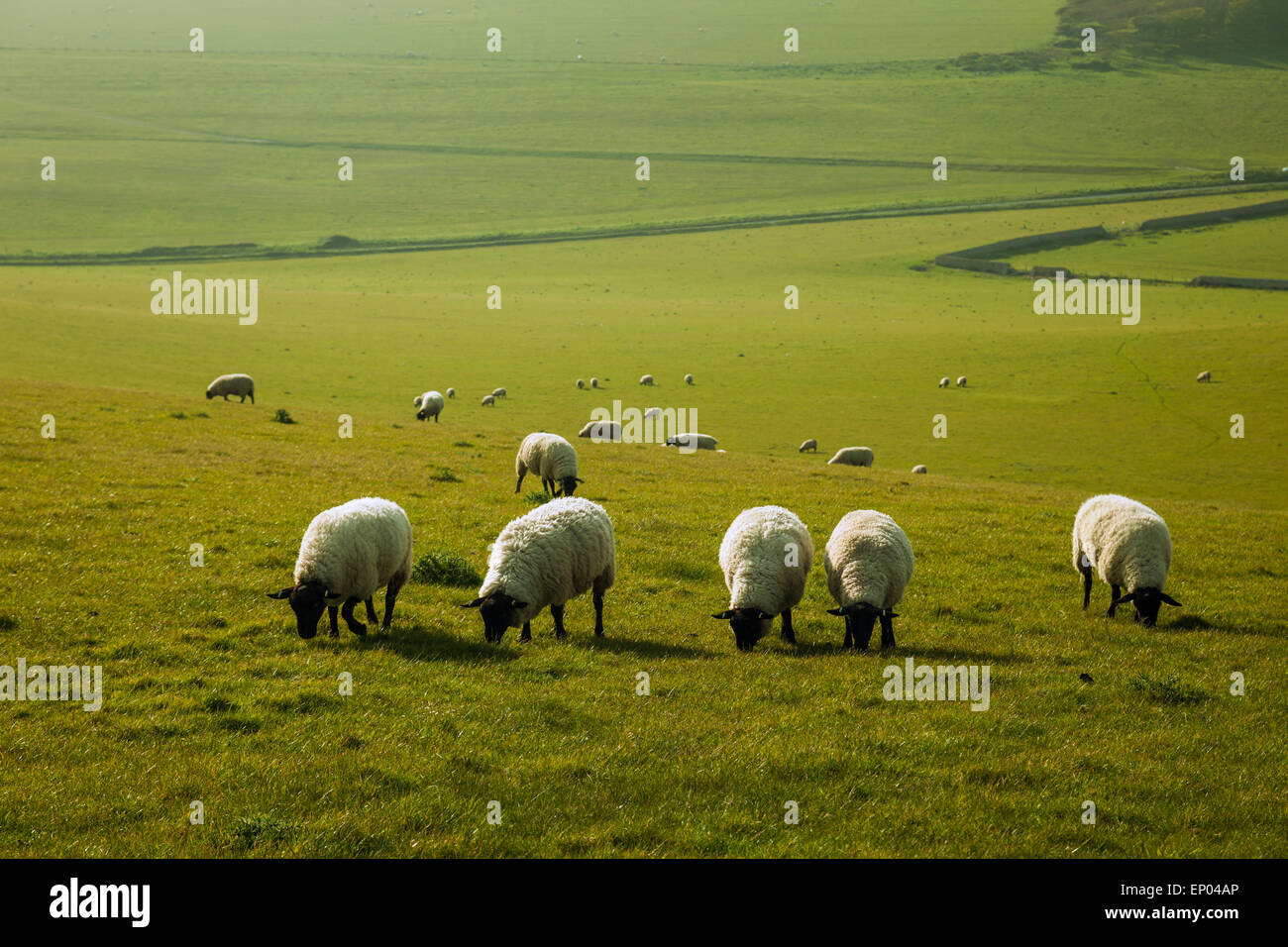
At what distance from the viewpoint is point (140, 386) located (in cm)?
4038

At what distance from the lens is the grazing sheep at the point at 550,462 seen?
21.6 m

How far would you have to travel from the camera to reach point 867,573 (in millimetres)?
12891

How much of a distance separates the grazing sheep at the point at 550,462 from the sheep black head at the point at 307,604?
31.8 feet

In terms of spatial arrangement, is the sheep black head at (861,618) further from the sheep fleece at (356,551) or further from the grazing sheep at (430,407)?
the grazing sheep at (430,407)

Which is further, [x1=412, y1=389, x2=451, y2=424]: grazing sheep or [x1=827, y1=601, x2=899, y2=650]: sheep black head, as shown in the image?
[x1=412, y1=389, x2=451, y2=424]: grazing sheep

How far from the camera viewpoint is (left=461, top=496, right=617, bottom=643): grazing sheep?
39.5 ft

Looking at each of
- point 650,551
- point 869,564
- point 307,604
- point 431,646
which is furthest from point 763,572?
point 307,604

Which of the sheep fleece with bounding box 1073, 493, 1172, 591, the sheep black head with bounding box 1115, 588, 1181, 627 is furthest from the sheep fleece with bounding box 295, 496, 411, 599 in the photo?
the sheep black head with bounding box 1115, 588, 1181, 627

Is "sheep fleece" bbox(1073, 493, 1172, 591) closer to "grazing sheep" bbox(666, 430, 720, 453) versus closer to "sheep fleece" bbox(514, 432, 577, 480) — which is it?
"sheep fleece" bbox(514, 432, 577, 480)

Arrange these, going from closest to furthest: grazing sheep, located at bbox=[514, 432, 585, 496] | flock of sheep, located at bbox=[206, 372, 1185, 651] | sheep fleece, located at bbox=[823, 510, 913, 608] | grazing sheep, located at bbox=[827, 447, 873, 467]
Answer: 1. flock of sheep, located at bbox=[206, 372, 1185, 651]
2. sheep fleece, located at bbox=[823, 510, 913, 608]
3. grazing sheep, located at bbox=[514, 432, 585, 496]
4. grazing sheep, located at bbox=[827, 447, 873, 467]

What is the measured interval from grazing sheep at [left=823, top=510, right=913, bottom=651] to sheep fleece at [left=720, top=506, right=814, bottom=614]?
1.52ft

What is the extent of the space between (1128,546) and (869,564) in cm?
432

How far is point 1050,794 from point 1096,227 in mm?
103907

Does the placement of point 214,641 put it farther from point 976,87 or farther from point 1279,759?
point 976,87
